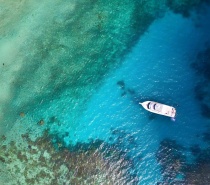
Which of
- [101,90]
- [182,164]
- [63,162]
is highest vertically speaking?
[101,90]

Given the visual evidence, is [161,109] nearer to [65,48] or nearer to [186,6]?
[186,6]

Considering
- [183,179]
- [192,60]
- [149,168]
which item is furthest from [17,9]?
[183,179]

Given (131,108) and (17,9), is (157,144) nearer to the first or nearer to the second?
(131,108)

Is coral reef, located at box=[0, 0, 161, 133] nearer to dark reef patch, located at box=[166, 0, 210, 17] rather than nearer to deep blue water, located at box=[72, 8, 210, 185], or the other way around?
deep blue water, located at box=[72, 8, 210, 185]

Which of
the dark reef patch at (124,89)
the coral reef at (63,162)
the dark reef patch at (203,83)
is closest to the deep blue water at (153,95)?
the dark reef patch at (124,89)

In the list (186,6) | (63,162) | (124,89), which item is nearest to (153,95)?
(124,89)

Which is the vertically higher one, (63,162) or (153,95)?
(153,95)

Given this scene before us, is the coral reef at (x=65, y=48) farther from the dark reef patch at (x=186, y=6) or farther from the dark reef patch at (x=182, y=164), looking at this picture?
the dark reef patch at (x=182, y=164)
